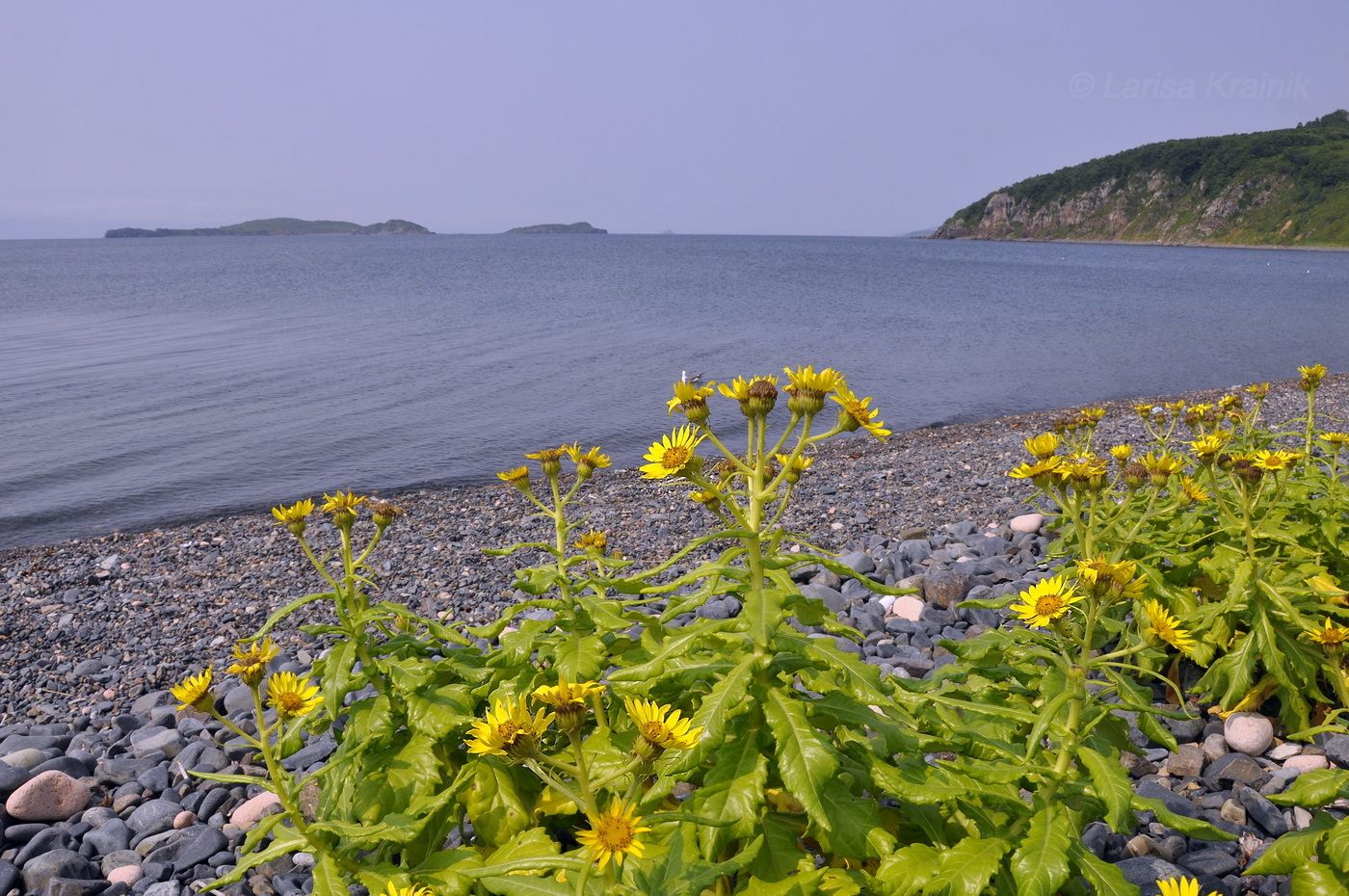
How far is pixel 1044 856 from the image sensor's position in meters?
1.94

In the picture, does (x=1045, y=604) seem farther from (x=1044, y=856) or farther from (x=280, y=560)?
(x=280, y=560)

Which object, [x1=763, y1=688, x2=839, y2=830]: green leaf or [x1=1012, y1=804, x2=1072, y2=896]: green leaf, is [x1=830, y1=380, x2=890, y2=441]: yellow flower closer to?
[x1=763, y1=688, x2=839, y2=830]: green leaf

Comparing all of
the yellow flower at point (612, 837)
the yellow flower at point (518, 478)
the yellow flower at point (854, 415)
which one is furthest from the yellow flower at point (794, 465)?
the yellow flower at point (518, 478)

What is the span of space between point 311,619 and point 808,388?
202 inches

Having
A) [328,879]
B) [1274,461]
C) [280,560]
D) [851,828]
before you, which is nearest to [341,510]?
[328,879]

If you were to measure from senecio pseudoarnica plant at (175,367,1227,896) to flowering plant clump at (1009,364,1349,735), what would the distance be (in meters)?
0.90

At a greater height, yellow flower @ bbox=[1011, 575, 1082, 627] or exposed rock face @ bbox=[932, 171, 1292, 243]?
exposed rock face @ bbox=[932, 171, 1292, 243]

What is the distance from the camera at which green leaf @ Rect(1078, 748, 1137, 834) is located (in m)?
2.04

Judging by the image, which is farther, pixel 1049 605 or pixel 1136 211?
pixel 1136 211

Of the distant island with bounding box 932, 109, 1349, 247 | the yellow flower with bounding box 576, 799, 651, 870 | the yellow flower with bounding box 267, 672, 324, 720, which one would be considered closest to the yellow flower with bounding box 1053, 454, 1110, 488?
the yellow flower with bounding box 576, 799, 651, 870

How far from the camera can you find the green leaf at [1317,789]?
2.11m

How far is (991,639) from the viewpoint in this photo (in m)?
2.81

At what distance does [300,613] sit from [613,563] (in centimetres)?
407

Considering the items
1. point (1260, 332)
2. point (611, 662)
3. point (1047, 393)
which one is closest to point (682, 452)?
point (611, 662)
